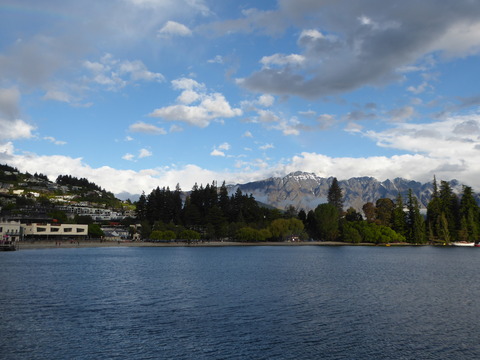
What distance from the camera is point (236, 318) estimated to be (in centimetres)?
3556

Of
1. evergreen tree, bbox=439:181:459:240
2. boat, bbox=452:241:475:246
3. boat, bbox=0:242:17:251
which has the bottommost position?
boat, bbox=452:241:475:246

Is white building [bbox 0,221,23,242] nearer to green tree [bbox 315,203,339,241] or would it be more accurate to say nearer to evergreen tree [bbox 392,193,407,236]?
green tree [bbox 315,203,339,241]

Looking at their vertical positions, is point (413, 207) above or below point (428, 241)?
above

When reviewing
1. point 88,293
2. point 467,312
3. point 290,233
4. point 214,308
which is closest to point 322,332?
point 214,308

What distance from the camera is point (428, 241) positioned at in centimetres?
19175

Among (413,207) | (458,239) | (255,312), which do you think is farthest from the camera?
(413,207)

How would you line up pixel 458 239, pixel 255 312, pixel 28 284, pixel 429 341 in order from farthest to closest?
pixel 458 239
pixel 28 284
pixel 255 312
pixel 429 341

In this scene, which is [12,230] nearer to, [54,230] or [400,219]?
[54,230]

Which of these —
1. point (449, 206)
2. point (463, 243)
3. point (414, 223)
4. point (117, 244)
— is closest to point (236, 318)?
point (117, 244)

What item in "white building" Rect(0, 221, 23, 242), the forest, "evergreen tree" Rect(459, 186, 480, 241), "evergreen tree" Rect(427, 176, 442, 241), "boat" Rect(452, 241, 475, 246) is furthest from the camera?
"evergreen tree" Rect(427, 176, 442, 241)

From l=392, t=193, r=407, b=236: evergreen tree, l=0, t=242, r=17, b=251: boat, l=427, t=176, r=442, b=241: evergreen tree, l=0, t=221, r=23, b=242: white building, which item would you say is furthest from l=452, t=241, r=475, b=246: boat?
Result: l=0, t=221, r=23, b=242: white building

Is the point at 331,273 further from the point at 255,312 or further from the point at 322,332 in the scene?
the point at 322,332

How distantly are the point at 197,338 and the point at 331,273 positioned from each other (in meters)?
46.4

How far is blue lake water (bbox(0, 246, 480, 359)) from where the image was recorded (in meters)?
26.9
